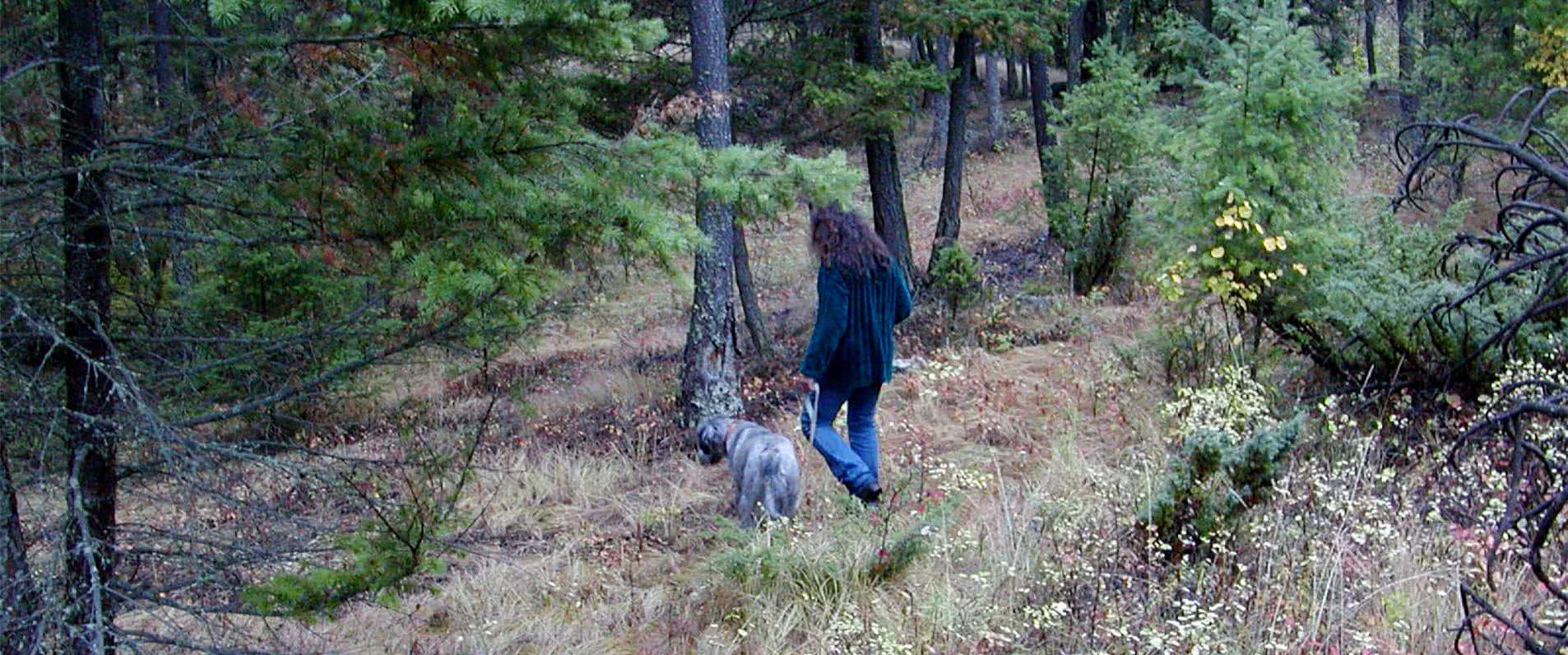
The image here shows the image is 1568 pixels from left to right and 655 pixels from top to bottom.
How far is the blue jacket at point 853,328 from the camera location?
617cm

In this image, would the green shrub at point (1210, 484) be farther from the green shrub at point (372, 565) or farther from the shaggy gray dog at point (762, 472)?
the green shrub at point (372, 565)

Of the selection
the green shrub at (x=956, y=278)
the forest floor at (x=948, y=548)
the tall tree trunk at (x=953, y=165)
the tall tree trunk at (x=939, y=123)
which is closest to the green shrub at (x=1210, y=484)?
the forest floor at (x=948, y=548)

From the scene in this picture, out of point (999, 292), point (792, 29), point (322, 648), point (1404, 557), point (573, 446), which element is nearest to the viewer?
point (1404, 557)

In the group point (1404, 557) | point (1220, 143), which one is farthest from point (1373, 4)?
point (1404, 557)

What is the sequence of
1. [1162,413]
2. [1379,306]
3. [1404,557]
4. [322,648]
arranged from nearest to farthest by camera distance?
1. [1404,557]
2. [322,648]
3. [1379,306]
4. [1162,413]

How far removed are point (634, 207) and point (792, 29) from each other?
915cm

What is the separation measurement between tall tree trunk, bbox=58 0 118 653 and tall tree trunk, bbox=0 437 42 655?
121mm

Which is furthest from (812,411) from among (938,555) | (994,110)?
(994,110)

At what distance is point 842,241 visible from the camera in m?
6.09

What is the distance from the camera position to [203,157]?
408cm

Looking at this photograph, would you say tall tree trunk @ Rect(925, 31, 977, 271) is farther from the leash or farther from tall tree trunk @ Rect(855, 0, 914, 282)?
the leash

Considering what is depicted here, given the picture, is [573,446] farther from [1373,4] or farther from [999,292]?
[1373,4]

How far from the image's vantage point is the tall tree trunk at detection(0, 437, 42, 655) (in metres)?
3.40

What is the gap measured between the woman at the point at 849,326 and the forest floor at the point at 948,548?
334mm
